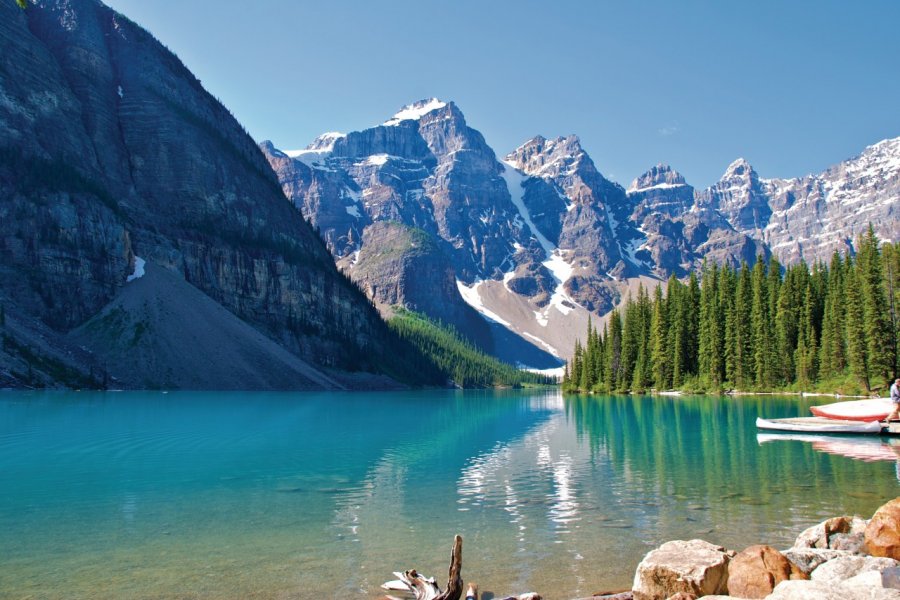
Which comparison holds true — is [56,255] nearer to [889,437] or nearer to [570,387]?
[570,387]

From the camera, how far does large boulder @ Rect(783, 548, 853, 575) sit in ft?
35.6

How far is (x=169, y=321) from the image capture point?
12350 centimetres

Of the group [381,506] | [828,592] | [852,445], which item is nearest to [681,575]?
[828,592]

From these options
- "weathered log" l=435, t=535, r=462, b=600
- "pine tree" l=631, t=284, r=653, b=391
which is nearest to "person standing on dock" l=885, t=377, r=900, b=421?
"weathered log" l=435, t=535, r=462, b=600

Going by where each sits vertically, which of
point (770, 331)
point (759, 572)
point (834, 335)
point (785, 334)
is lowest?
point (759, 572)

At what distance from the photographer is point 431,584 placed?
38.5ft

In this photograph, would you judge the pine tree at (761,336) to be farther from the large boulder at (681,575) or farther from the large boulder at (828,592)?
the large boulder at (828,592)

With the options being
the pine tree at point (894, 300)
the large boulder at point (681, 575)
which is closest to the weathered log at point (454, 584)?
the large boulder at point (681, 575)

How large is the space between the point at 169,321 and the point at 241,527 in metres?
117

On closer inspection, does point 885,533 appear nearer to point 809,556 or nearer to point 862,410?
point 809,556

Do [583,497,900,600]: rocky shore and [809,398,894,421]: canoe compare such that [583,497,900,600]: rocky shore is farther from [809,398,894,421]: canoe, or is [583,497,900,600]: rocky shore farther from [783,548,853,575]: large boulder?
[809,398,894,421]: canoe

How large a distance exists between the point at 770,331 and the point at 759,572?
90341 millimetres

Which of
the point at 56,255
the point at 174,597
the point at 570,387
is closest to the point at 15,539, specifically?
the point at 174,597

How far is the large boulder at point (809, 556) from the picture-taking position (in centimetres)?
1085
